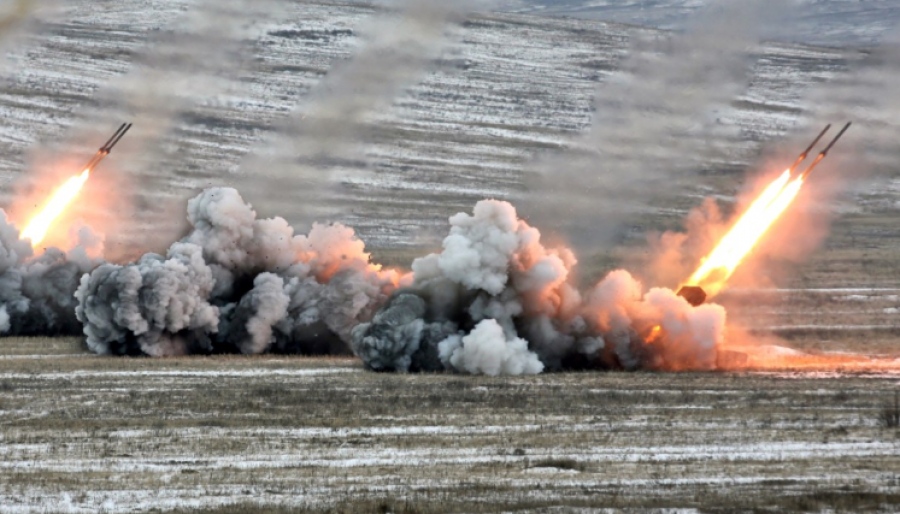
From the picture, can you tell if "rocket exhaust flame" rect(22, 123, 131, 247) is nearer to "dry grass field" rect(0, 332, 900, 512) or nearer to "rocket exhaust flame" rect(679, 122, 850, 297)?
"dry grass field" rect(0, 332, 900, 512)

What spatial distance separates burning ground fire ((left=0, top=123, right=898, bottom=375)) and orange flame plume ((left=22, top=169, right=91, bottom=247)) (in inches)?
176

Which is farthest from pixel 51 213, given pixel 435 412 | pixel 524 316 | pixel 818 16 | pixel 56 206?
pixel 818 16

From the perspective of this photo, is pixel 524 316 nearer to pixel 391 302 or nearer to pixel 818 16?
pixel 391 302

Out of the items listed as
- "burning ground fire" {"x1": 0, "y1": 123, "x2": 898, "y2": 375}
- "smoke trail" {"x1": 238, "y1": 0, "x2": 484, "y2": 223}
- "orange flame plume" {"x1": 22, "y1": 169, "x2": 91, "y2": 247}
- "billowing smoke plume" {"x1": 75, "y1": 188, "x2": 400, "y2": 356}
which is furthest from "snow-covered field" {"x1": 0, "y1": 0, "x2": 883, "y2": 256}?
"billowing smoke plume" {"x1": 75, "y1": 188, "x2": 400, "y2": 356}

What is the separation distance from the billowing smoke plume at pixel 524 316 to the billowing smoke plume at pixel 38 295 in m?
11.9

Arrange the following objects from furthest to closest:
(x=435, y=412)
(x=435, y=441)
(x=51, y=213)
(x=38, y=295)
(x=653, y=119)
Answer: (x=653, y=119) < (x=51, y=213) < (x=38, y=295) < (x=435, y=412) < (x=435, y=441)

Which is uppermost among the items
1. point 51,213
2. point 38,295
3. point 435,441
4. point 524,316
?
point 435,441

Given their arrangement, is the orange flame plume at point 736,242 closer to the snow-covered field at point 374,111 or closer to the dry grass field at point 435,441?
the dry grass field at point 435,441

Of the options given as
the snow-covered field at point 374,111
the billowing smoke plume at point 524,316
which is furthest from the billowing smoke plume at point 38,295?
the snow-covered field at point 374,111

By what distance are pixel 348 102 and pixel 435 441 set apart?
198 feet

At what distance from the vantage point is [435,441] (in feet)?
97.9

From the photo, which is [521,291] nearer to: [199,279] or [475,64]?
[199,279]

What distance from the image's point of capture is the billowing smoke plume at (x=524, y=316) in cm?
4019

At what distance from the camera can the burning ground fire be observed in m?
40.4
